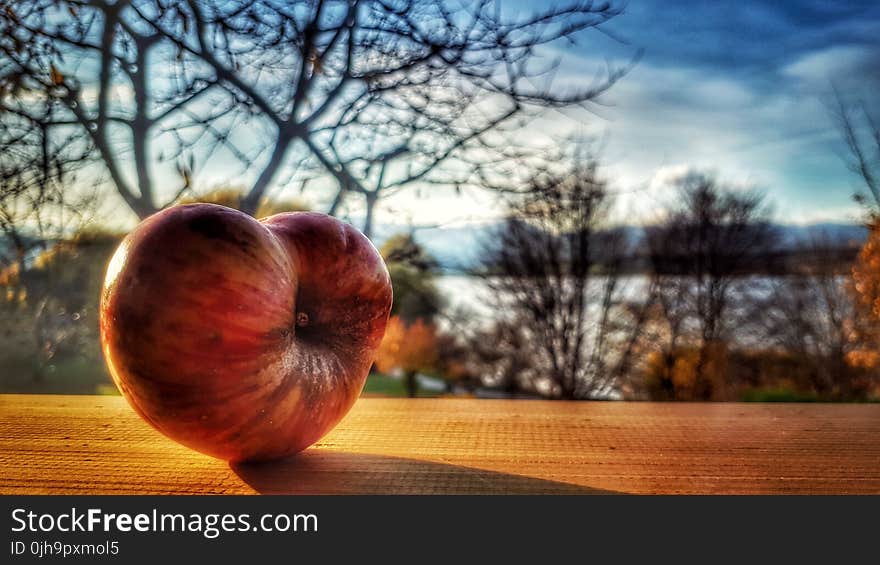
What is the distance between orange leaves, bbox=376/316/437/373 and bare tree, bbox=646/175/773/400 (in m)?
2.59

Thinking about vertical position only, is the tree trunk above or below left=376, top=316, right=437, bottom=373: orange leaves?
above

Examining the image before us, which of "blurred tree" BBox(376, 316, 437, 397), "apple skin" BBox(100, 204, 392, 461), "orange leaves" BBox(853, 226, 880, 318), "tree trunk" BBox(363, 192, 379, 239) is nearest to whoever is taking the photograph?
"apple skin" BBox(100, 204, 392, 461)

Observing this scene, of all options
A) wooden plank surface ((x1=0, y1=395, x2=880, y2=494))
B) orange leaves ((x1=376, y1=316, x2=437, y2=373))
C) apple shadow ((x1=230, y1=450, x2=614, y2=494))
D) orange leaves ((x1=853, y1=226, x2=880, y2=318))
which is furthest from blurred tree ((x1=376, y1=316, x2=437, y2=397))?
apple shadow ((x1=230, y1=450, x2=614, y2=494))

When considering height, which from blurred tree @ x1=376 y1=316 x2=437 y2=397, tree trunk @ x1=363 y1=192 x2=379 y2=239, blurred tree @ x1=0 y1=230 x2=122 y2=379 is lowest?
blurred tree @ x1=376 y1=316 x2=437 y2=397

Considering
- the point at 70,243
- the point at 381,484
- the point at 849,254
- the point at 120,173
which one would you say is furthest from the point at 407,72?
the point at 849,254

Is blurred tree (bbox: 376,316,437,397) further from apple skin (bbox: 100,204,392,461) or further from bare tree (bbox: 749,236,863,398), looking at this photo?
apple skin (bbox: 100,204,392,461)

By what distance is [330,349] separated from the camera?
0.82m

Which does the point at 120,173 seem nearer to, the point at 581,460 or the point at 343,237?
the point at 343,237

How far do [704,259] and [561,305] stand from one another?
176 centimetres

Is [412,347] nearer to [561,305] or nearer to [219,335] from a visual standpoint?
[561,305]

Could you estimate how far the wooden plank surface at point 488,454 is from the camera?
2.32ft

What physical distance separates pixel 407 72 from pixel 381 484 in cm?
279

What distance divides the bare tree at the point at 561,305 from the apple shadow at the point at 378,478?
20.2 feet

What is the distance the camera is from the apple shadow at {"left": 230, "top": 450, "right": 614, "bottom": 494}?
Answer: 0.68 meters
